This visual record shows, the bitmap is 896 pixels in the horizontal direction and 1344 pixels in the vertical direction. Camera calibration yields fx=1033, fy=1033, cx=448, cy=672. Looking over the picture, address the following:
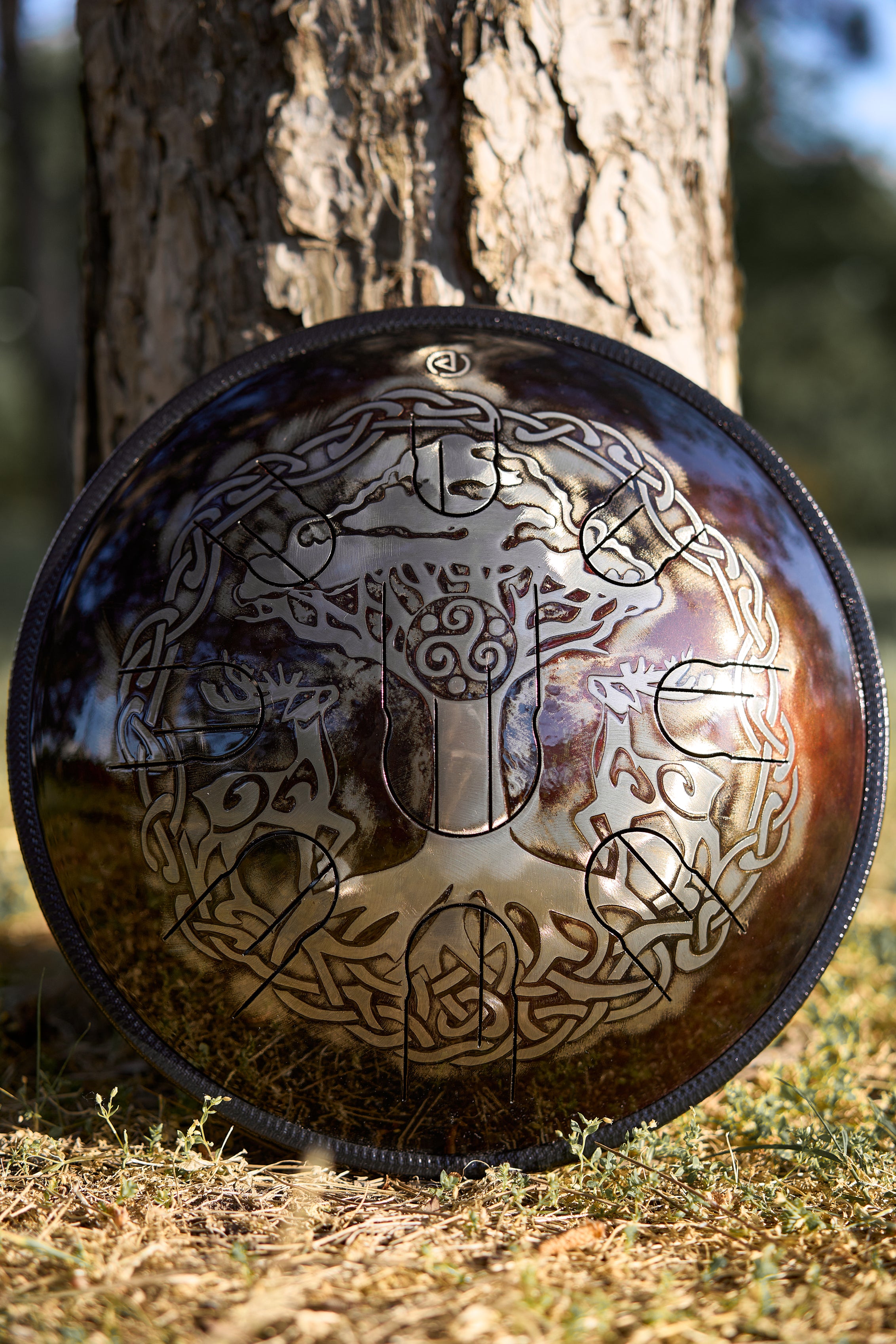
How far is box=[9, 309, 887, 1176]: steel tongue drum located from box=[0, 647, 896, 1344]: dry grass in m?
0.09

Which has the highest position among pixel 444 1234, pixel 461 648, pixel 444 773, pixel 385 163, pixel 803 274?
pixel 803 274

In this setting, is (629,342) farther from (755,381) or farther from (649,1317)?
(755,381)

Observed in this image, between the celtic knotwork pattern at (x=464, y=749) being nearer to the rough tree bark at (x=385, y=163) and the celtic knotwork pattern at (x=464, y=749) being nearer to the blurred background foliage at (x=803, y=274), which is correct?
the rough tree bark at (x=385, y=163)

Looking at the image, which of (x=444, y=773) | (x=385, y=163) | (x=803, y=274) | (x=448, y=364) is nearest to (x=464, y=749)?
(x=444, y=773)

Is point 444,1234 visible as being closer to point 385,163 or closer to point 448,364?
point 448,364

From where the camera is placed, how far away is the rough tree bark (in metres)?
2.02

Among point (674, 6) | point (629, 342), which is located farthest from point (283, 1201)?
point (674, 6)

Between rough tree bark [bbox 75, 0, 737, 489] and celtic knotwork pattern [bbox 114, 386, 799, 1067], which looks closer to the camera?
celtic knotwork pattern [bbox 114, 386, 799, 1067]

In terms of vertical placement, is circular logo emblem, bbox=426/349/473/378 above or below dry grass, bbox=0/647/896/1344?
above

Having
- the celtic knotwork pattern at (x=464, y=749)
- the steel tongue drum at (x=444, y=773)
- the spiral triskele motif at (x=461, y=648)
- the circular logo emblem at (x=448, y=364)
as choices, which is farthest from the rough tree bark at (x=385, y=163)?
the spiral triskele motif at (x=461, y=648)

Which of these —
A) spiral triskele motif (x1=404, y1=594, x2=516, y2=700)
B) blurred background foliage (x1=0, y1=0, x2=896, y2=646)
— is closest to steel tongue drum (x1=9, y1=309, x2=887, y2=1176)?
spiral triskele motif (x1=404, y1=594, x2=516, y2=700)

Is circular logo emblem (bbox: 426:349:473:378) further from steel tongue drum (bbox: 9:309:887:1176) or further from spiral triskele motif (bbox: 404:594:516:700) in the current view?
spiral triskele motif (bbox: 404:594:516:700)

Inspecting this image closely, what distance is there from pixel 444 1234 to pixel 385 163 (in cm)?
188

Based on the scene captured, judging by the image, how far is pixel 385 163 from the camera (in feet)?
6.68
